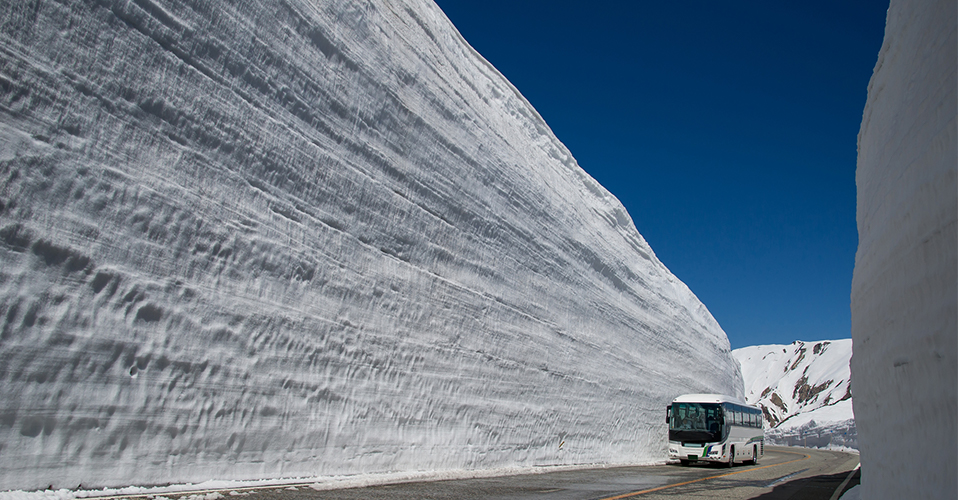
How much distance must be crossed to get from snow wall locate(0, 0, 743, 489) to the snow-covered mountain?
43788mm

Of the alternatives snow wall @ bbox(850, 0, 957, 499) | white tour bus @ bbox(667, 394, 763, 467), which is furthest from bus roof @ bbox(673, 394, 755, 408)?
snow wall @ bbox(850, 0, 957, 499)

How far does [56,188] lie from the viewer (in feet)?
22.2

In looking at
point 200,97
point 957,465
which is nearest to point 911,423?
point 957,465

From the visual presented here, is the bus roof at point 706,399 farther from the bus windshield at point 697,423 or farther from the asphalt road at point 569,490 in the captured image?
the asphalt road at point 569,490

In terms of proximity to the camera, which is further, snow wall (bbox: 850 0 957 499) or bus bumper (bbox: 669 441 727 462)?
bus bumper (bbox: 669 441 727 462)

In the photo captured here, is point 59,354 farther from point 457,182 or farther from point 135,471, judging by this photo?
point 457,182

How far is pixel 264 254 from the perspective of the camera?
30.0ft

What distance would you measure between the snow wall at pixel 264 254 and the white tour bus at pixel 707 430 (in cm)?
325

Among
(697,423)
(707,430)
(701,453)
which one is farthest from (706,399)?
(701,453)

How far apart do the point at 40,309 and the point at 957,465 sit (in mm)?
7547

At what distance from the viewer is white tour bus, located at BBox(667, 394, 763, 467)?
718 inches

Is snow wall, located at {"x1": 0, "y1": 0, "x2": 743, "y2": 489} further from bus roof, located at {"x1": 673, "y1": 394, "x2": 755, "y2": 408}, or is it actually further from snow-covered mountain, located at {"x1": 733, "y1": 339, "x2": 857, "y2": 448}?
snow-covered mountain, located at {"x1": 733, "y1": 339, "x2": 857, "y2": 448}

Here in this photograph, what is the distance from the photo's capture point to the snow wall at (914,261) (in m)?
3.21

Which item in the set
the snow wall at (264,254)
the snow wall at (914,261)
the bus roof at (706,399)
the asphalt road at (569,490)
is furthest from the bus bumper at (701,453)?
the snow wall at (914,261)
